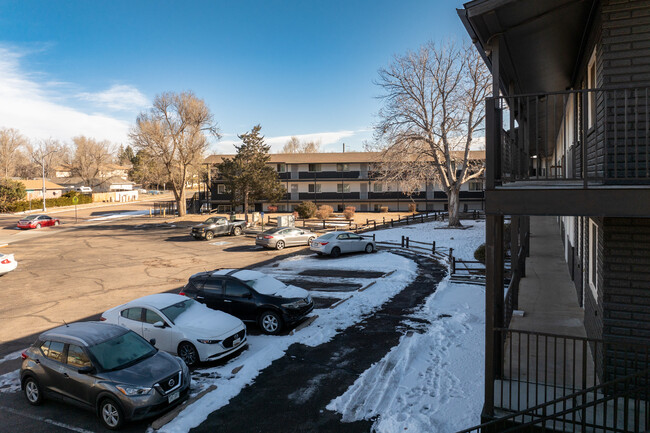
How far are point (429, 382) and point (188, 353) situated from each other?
17.8ft

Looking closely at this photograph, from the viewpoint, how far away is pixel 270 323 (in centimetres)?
1219

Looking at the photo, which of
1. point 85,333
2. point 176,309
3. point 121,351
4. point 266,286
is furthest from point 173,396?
point 266,286

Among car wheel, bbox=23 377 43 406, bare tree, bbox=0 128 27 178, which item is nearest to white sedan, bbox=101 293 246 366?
car wheel, bbox=23 377 43 406

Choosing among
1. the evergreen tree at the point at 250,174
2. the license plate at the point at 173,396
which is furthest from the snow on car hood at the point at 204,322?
the evergreen tree at the point at 250,174

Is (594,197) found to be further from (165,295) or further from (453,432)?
(165,295)

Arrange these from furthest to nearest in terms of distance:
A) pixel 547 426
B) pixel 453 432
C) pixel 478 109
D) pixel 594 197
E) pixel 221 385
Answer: pixel 478 109 → pixel 221 385 → pixel 453 432 → pixel 547 426 → pixel 594 197

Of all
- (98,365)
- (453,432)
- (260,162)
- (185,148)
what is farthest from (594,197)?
(185,148)

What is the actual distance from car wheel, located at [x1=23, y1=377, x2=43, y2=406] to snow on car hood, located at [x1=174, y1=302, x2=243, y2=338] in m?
2.90

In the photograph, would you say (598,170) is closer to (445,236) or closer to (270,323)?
(270,323)

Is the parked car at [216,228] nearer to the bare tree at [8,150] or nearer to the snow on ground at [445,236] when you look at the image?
the snow on ground at [445,236]

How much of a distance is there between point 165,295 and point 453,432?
7921mm

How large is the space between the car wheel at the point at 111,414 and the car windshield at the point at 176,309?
303 cm

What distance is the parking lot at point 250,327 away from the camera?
792cm

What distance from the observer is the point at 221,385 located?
29.2 feet
